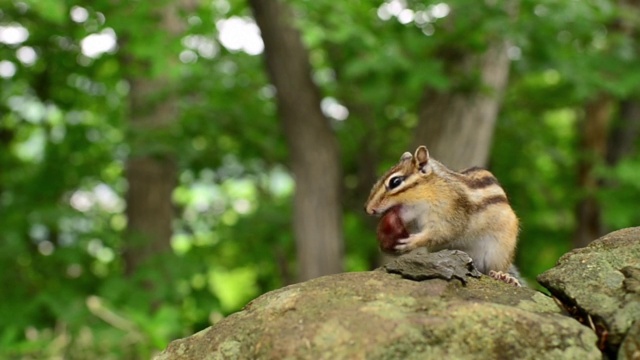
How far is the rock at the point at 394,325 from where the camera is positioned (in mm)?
2213

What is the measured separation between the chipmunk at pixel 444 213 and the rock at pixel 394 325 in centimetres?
56

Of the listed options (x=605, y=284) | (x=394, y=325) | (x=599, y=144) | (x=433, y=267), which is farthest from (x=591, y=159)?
(x=394, y=325)

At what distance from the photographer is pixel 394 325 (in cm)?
225

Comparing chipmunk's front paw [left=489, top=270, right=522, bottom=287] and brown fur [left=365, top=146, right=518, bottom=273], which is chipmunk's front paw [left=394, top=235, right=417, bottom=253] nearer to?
brown fur [left=365, top=146, right=518, bottom=273]

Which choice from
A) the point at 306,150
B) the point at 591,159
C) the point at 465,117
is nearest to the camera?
the point at 465,117

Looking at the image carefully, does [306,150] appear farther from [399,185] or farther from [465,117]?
[399,185]

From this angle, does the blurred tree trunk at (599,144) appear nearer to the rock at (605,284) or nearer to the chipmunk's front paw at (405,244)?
the chipmunk's front paw at (405,244)

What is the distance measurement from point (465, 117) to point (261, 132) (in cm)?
242

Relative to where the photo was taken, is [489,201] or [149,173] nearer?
[489,201]

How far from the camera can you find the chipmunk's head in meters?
3.26

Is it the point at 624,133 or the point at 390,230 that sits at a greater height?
the point at 390,230

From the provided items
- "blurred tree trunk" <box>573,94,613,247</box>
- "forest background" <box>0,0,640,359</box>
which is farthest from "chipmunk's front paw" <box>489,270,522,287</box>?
"blurred tree trunk" <box>573,94,613,247</box>

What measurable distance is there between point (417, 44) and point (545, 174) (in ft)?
14.5

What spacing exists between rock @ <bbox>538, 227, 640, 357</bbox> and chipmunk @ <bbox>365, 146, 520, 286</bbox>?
1.51 feet
